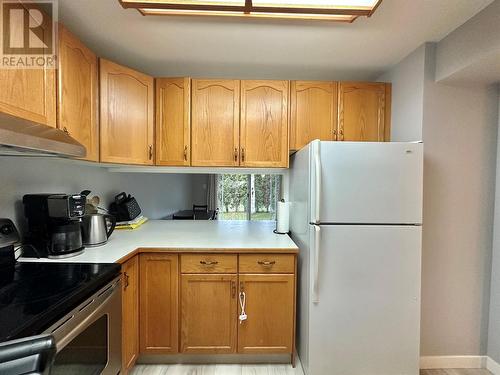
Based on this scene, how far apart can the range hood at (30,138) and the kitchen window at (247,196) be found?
2.68m

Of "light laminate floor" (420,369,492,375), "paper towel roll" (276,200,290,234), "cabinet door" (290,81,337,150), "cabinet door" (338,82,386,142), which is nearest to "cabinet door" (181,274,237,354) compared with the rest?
"paper towel roll" (276,200,290,234)

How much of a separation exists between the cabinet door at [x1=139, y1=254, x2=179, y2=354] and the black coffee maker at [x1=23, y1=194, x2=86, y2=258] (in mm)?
451

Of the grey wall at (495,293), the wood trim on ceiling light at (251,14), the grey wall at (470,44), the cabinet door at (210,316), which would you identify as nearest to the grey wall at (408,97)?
the grey wall at (470,44)

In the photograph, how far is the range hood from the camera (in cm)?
82

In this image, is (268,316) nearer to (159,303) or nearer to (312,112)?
(159,303)

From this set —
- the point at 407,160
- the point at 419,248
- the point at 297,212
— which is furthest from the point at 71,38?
the point at 419,248

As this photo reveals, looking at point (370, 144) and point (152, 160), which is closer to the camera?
point (370, 144)

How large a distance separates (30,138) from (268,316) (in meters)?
1.67

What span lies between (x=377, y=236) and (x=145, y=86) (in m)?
2.04

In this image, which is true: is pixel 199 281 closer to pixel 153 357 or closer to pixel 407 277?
pixel 153 357

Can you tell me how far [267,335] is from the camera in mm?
1786

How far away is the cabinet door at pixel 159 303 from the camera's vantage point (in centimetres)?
176

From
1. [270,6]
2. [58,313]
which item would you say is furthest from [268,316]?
[270,6]

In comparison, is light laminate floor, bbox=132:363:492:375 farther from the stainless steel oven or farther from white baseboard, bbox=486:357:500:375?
the stainless steel oven
